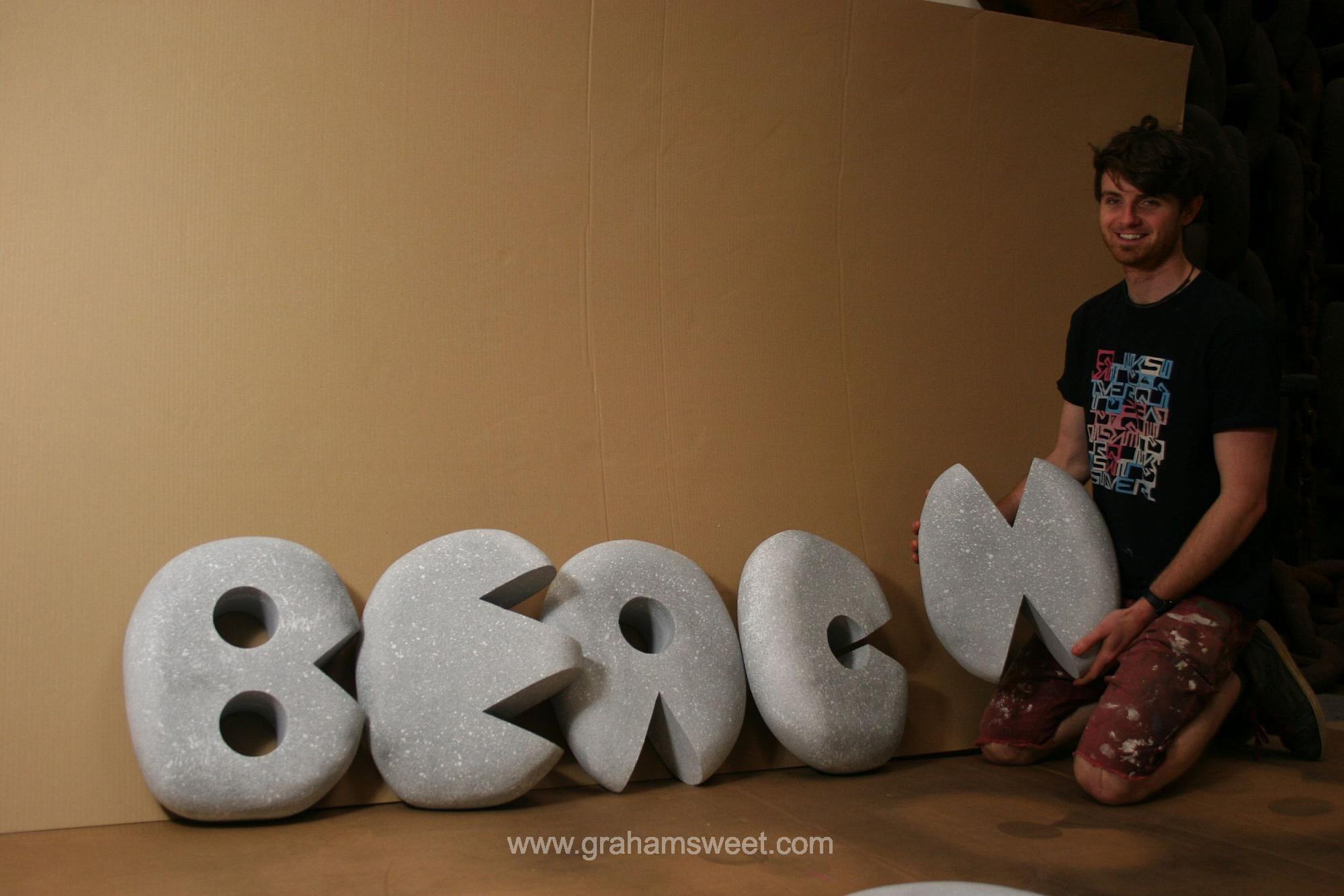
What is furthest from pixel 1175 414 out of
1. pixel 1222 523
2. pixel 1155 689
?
pixel 1155 689

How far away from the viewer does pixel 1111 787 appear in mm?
1667

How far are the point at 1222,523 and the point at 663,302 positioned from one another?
96cm

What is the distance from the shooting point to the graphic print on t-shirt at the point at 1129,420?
1833 millimetres

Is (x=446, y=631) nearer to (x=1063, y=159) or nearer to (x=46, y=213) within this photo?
(x=46, y=213)

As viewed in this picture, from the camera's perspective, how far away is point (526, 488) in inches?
71.0

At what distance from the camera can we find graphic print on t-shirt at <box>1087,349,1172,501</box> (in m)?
1.83

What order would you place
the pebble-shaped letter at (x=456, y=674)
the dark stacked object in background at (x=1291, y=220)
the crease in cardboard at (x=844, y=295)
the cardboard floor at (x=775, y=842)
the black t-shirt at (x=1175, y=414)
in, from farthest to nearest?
the dark stacked object in background at (x=1291, y=220) → the crease in cardboard at (x=844, y=295) → the black t-shirt at (x=1175, y=414) → the pebble-shaped letter at (x=456, y=674) → the cardboard floor at (x=775, y=842)

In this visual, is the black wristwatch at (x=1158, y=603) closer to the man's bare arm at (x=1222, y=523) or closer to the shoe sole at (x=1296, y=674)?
the man's bare arm at (x=1222, y=523)

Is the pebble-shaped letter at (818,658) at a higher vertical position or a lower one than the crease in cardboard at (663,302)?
lower

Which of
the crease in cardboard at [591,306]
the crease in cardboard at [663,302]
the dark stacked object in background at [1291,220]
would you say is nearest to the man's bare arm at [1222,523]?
the crease in cardboard at [663,302]

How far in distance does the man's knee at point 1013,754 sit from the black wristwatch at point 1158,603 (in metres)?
0.31

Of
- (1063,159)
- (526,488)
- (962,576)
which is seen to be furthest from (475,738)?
(1063,159)

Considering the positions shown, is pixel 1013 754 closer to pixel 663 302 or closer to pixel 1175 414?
pixel 1175 414

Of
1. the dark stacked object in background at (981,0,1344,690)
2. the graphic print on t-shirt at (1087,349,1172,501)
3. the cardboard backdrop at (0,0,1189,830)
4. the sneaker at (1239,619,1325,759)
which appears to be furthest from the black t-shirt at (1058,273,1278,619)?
the dark stacked object in background at (981,0,1344,690)
